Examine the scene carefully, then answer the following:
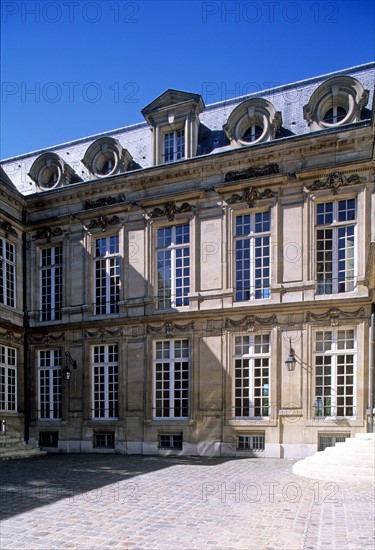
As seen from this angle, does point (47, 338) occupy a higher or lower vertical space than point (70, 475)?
higher

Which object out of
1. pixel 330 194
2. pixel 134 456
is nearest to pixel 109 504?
pixel 134 456

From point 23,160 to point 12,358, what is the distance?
913 cm

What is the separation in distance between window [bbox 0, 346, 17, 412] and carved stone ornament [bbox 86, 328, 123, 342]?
10.2ft

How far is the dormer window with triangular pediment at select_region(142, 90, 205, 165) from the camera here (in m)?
17.0

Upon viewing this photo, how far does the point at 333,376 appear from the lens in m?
14.3

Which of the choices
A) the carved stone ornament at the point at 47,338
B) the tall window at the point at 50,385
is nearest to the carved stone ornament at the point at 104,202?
the carved stone ornament at the point at 47,338

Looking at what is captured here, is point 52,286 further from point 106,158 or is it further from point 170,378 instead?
point 170,378

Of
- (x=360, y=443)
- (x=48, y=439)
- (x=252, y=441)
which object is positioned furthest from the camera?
(x=48, y=439)

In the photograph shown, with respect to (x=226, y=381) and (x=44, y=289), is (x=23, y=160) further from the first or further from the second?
(x=226, y=381)

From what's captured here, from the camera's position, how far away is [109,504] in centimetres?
780

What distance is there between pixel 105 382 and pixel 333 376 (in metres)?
7.92

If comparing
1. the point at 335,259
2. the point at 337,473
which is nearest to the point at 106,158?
the point at 335,259

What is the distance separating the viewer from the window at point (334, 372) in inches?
554

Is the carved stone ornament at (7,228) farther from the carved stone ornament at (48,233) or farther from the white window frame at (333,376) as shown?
the white window frame at (333,376)
